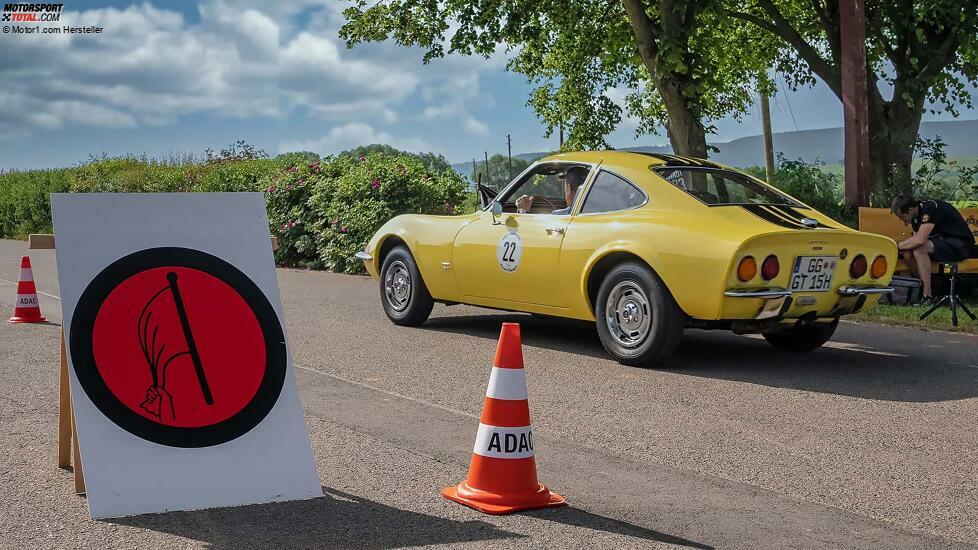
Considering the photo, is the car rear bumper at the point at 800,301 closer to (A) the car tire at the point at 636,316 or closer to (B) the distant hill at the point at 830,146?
(A) the car tire at the point at 636,316

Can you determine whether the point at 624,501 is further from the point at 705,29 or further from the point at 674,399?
the point at 705,29

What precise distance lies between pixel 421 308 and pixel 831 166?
9535 mm

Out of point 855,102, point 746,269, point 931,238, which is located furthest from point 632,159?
point 855,102

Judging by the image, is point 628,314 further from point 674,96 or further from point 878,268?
point 674,96

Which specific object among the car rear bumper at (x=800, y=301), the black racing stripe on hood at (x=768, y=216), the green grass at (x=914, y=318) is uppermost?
the black racing stripe on hood at (x=768, y=216)

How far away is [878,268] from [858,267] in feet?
0.72

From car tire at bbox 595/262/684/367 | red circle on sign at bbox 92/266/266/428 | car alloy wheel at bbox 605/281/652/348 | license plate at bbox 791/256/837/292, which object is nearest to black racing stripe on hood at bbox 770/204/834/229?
license plate at bbox 791/256/837/292

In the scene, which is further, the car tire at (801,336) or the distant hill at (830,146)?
the distant hill at (830,146)

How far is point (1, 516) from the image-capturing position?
14.9ft

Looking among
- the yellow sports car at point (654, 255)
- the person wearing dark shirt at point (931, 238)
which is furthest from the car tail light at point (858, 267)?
the person wearing dark shirt at point (931, 238)

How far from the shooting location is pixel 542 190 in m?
10.1

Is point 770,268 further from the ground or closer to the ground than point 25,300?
further from the ground

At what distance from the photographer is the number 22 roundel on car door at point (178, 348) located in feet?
15.5

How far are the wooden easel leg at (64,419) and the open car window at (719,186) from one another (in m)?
5.18
